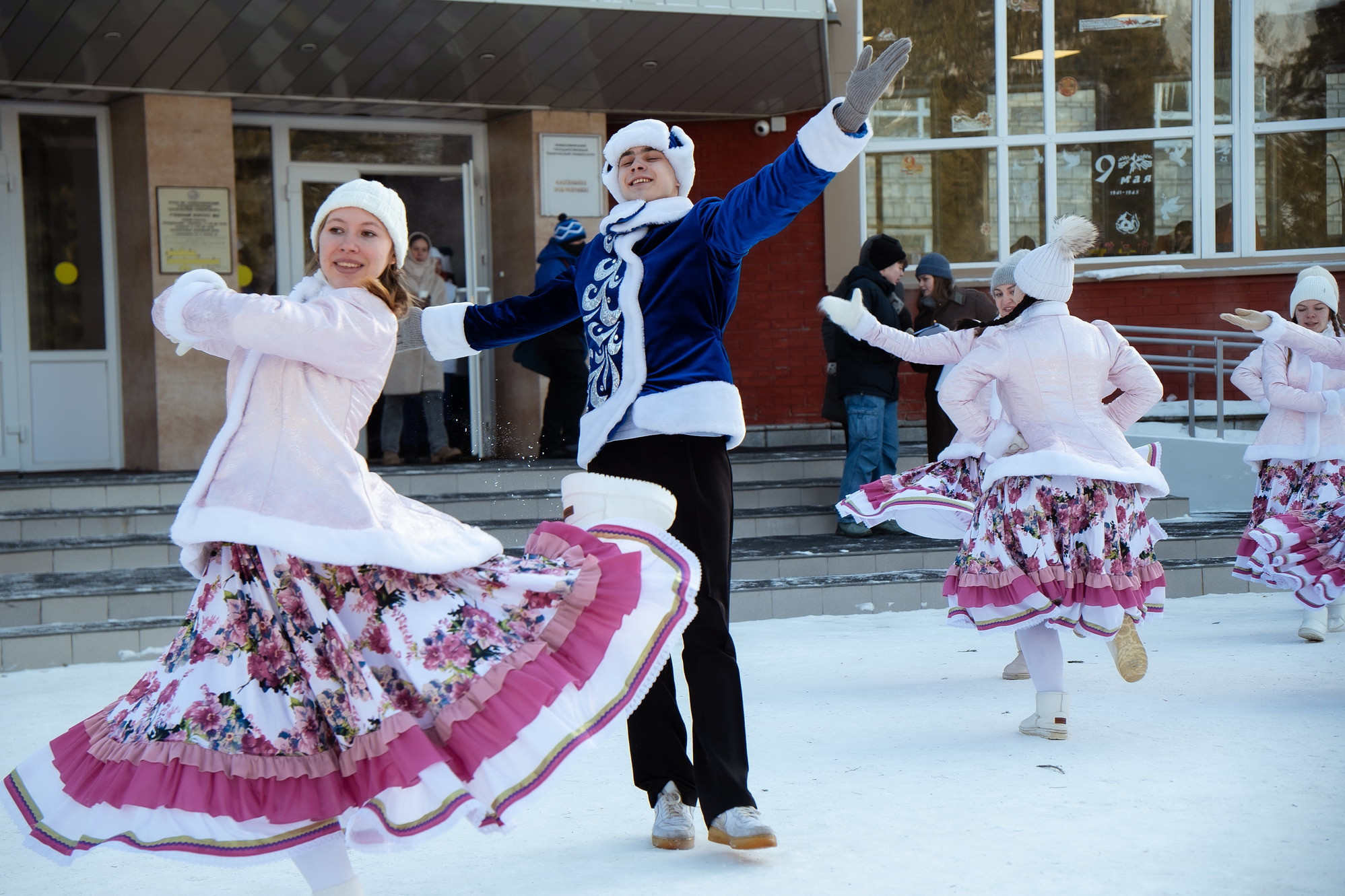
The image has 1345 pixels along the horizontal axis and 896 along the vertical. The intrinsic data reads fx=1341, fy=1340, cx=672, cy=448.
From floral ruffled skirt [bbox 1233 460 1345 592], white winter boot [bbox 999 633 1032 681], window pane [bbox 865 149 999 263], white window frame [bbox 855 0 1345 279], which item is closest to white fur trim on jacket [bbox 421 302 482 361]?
white winter boot [bbox 999 633 1032 681]

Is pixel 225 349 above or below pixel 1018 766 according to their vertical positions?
above

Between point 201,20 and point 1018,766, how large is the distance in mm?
7056

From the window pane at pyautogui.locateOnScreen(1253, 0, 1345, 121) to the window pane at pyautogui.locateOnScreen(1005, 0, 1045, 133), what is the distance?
1.88 meters

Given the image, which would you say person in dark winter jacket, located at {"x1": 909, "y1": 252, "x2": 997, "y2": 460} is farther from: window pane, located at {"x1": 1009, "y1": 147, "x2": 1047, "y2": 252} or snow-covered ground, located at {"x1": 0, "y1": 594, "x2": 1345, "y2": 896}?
window pane, located at {"x1": 1009, "y1": 147, "x2": 1047, "y2": 252}

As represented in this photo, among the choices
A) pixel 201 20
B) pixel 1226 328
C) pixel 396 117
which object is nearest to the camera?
pixel 201 20

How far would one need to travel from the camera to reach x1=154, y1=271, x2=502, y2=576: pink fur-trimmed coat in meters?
2.81

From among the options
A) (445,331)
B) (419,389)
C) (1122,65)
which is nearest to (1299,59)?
(1122,65)

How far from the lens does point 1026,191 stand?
12.0 metres

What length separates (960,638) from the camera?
22.7 ft

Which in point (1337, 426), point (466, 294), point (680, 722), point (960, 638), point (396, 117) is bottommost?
point (960, 638)

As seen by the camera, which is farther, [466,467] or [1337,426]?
[466,467]

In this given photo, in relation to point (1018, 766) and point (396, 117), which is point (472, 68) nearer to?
point (396, 117)

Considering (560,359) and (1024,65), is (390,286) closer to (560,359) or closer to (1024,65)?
(560,359)

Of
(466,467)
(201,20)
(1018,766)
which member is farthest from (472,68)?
(1018,766)
